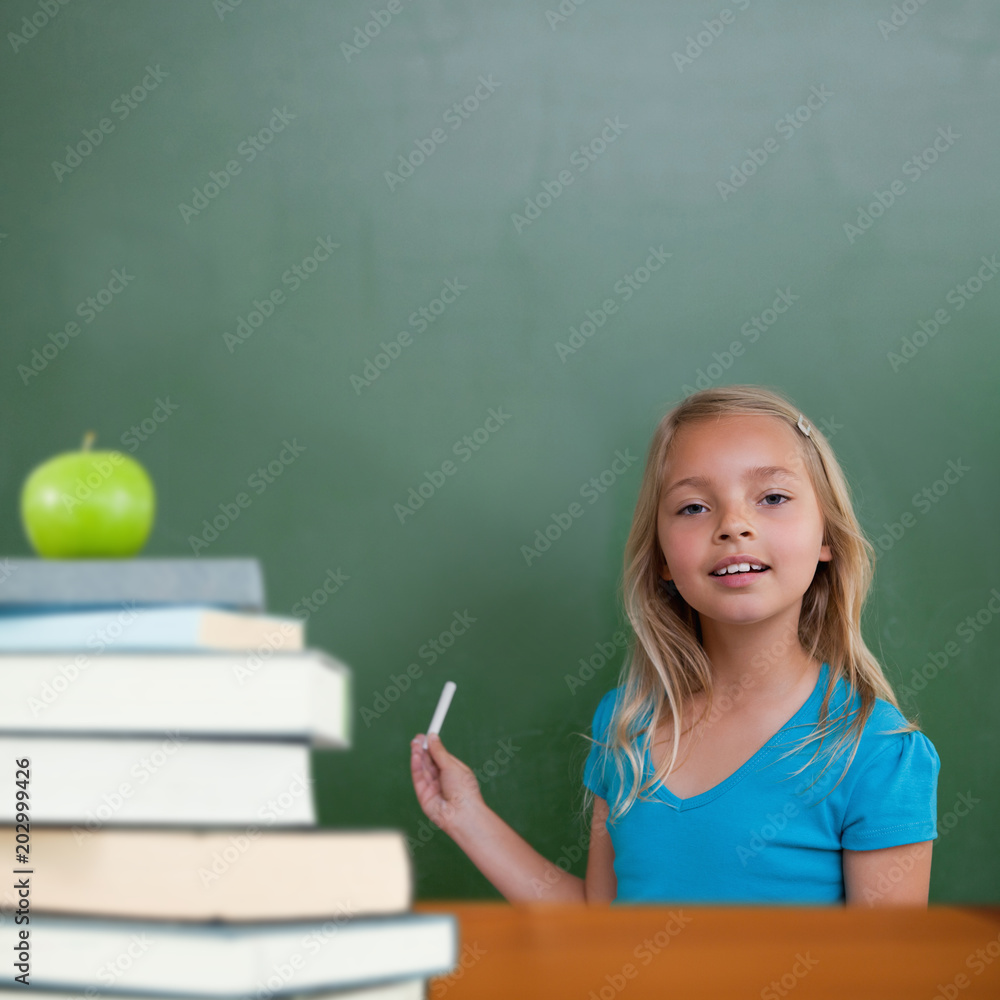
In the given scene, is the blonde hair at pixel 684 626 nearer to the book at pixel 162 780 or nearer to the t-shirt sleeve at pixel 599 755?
the t-shirt sleeve at pixel 599 755

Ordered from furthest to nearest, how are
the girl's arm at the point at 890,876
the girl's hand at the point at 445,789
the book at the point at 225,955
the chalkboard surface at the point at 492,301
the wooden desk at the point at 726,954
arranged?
1. the chalkboard surface at the point at 492,301
2. the girl's hand at the point at 445,789
3. the girl's arm at the point at 890,876
4. the wooden desk at the point at 726,954
5. the book at the point at 225,955

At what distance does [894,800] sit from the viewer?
1.06m

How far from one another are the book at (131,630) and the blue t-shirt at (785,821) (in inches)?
32.6

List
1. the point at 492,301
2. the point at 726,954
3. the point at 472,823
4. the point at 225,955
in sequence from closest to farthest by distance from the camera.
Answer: the point at 225,955
the point at 726,954
the point at 472,823
the point at 492,301

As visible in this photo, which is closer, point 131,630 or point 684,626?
point 131,630

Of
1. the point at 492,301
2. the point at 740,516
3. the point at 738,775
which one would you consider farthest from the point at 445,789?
the point at 492,301

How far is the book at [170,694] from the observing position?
0.43 m

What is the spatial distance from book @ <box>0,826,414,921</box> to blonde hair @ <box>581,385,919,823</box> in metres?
0.79

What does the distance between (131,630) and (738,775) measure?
0.88m

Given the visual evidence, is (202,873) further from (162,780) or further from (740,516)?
(740,516)

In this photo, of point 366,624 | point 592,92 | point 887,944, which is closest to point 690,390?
point 592,92

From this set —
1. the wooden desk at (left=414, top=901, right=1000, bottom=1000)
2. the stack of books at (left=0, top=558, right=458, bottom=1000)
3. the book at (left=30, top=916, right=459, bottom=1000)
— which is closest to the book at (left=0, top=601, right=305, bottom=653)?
the stack of books at (left=0, top=558, right=458, bottom=1000)

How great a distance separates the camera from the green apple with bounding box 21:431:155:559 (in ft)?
1.61

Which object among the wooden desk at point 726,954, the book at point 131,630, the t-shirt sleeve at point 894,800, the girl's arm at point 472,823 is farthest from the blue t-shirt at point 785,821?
the book at point 131,630
